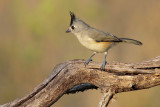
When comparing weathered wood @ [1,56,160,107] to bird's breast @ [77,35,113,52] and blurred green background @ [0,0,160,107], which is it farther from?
blurred green background @ [0,0,160,107]

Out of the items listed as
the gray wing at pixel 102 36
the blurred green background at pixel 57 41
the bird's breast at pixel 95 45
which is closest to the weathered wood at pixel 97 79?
the bird's breast at pixel 95 45

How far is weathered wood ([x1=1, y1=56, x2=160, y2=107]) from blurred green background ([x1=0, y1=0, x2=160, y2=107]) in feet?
7.59

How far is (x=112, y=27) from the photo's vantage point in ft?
26.9

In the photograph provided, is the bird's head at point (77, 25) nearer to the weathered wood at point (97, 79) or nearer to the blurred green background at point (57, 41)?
the weathered wood at point (97, 79)

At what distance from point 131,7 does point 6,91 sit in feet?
11.3

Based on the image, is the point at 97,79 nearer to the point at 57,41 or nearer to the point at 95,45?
the point at 95,45

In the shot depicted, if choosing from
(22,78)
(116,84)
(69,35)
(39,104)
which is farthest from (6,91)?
(116,84)

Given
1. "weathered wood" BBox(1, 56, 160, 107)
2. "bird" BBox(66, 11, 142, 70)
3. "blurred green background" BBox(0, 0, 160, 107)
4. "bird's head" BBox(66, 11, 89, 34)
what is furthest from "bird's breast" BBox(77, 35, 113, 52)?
"blurred green background" BBox(0, 0, 160, 107)

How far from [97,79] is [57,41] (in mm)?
2792

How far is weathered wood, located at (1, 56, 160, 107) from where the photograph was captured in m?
4.98

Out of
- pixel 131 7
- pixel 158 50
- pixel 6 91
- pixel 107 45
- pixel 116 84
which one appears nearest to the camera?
pixel 116 84

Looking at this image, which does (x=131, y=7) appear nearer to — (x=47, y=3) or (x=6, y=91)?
(x=47, y=3)

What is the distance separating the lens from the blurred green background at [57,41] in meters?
7.41

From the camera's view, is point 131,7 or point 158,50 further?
point 131,7
